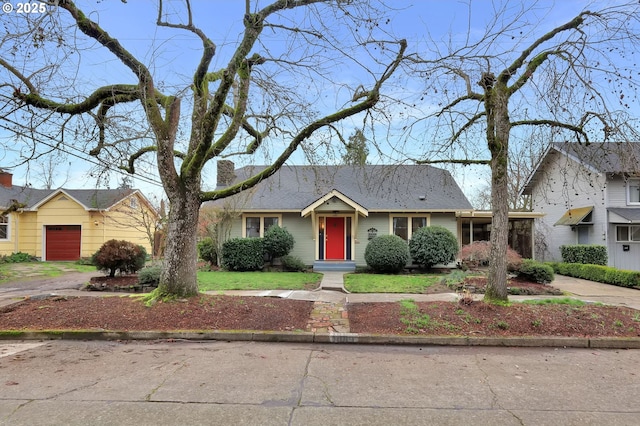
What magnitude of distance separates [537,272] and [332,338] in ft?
30.6

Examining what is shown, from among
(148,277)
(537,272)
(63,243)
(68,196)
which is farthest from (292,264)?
(63,243)

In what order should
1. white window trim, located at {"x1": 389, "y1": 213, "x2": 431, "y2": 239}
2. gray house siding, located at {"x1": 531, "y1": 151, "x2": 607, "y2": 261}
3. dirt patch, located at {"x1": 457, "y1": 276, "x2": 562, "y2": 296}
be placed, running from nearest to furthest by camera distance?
1. dirt patch, located at {"x1": 457, "y1": 276, "x2": 562, "y2": 296}
2. white window trim, located at {"x1": 389, "y1": 213, "x2": 431, "y2": 239}
3. gray house siding, located at {"x1": 531, "y1": 151, "x2": 607, "y2": 261}

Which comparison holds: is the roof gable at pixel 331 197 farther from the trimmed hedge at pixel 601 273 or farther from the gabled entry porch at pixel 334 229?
the trimmed hedge at pixel 601 273

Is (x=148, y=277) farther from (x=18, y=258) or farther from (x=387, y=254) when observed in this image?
(x=18, y=258)

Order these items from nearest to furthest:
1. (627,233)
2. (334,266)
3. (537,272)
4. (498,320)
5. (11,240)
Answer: (498,320), (537,272), (334,266), (627,233), (11,240)

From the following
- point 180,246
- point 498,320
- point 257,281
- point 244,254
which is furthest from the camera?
point 244,254

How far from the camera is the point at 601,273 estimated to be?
14.6 meters

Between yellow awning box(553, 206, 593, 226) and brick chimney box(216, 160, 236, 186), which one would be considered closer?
brick chimney box(216, 160, 236, 186)

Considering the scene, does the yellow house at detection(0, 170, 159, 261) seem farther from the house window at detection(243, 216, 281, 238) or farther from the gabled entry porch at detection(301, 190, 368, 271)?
the gabled entry porch at detection(301, 190, 368, 271)

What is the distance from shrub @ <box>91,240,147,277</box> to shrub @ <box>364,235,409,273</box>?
8.75 m

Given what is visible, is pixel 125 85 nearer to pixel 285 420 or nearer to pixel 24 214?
pixel 285 420

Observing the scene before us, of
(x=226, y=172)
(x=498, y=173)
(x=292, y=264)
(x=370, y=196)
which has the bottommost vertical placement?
(x=292, y=264)

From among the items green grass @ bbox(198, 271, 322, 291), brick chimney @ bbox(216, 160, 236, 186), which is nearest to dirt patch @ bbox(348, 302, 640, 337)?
green grass @ bbox(198, 271, 322, 291)

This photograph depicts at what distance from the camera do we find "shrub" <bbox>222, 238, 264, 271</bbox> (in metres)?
15.9
